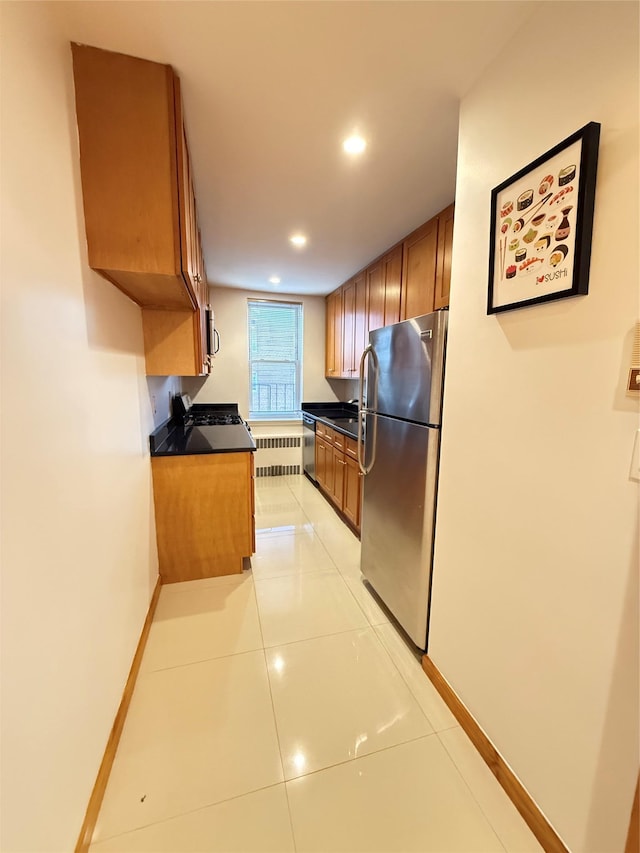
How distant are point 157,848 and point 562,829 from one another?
121cm

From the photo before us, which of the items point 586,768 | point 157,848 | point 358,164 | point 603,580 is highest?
point 358,164

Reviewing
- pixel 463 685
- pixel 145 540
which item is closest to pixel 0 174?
pixel 145 540

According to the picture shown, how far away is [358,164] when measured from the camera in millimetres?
1714

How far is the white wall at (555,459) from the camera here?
32.5 inches

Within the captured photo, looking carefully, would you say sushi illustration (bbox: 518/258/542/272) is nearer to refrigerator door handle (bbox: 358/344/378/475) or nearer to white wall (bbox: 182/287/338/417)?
refrigerator door handle (bbox: 358/344/378/475)

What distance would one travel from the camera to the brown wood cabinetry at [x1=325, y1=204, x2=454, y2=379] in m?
2.12

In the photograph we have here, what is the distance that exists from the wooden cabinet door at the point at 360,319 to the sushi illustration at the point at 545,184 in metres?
2.17

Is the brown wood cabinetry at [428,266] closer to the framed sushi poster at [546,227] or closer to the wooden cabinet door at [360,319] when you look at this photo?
the wooden cabinet door at [360,319]

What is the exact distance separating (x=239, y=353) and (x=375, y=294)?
215 cm

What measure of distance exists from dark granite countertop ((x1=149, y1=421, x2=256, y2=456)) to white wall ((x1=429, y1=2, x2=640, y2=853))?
1.52 meters

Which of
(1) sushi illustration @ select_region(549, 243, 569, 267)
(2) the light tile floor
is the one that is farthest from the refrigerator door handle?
(1) sushi illustration @ select_region(549, 243, 569, 267)

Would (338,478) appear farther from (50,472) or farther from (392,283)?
(50,472)

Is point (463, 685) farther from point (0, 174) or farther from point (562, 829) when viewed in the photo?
point (0, 174)

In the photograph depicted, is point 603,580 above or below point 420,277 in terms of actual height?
below
